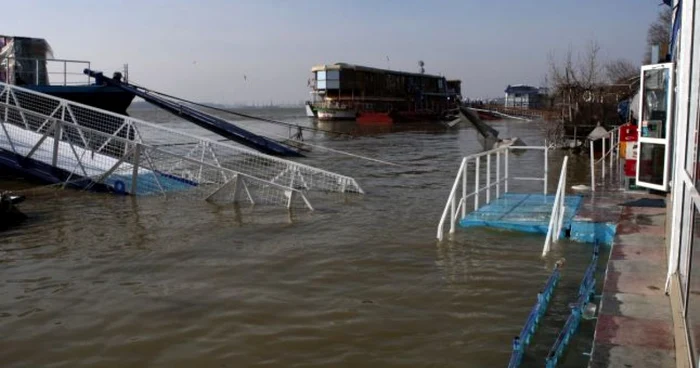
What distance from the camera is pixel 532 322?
16.7ft

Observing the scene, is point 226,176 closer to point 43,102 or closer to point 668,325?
point 43,102

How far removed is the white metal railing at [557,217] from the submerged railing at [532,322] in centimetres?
83

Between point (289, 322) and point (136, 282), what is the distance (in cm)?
227

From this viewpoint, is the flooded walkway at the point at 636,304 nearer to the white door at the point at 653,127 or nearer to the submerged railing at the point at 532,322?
the submerged railing at the point at 532,322

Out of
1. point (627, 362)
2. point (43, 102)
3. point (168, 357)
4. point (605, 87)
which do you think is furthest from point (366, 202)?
point (605, 87)

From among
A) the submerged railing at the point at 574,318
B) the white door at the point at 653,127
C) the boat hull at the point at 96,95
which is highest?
the boat hull at the point at 96,95

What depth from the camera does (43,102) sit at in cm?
1839

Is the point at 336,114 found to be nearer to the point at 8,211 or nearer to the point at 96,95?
the point at 96,95

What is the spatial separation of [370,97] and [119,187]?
60731mm

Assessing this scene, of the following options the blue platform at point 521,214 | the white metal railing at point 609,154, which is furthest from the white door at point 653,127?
the white metal railing at point 609,154

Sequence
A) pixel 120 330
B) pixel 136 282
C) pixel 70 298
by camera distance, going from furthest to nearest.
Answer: pixel 136 282 → pixel 70 298 → pixel 120 330

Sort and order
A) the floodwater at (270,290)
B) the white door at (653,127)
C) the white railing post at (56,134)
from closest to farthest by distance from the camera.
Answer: the floodwater at (270,290) < the white door at (653,127) < the white railing post at (56,134)

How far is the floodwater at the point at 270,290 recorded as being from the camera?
16.7ft

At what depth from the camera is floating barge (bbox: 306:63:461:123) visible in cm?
6969
